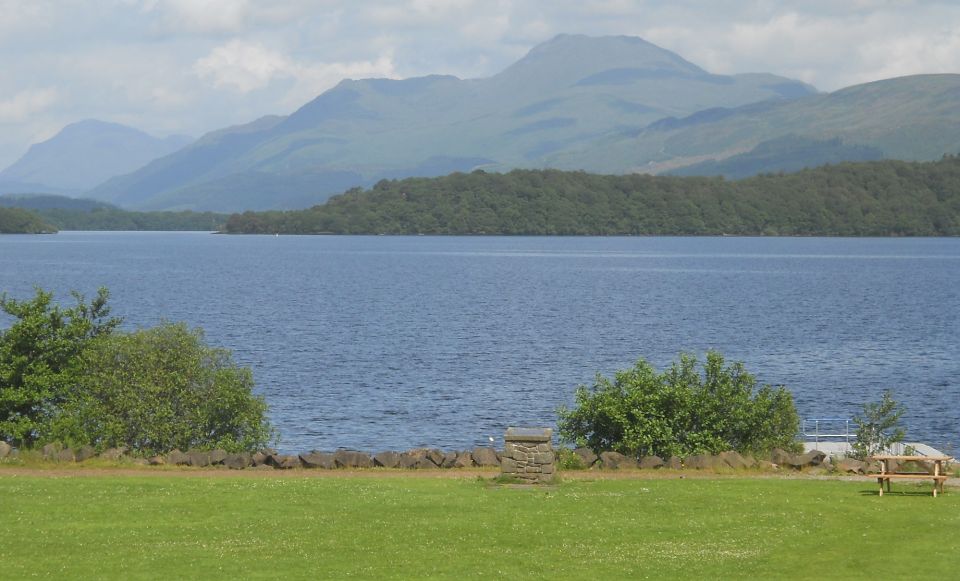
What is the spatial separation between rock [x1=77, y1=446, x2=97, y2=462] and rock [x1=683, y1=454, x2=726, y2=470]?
1503 centimetres

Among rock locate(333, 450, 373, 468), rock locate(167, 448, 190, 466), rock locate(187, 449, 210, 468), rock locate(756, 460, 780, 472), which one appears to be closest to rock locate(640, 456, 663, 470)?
rock locate(756, 460, 780, 472)

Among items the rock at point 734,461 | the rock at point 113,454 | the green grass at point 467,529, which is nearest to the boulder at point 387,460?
the green grass at point 467,529

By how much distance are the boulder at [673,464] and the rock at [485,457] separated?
4.23 metres

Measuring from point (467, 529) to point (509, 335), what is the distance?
68.8m

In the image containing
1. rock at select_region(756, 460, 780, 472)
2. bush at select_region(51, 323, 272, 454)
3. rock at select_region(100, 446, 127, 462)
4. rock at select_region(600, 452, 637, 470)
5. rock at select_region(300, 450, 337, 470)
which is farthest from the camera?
bush at select_region(51, 323, 272, 454)

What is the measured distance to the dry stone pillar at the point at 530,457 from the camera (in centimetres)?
2678

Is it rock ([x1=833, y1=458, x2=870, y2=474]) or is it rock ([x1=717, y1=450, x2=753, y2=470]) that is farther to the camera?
rock ([x1=717, y1=450, x2=753, y2=470])

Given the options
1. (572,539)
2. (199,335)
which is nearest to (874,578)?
(572,539)

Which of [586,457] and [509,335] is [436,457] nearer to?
[586,457]

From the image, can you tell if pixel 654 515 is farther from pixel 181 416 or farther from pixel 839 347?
pixel 839 347

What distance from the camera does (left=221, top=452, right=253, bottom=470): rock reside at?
1201 inches

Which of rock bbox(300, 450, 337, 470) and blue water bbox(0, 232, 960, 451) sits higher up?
rock bbox(300, 450, 337, 470)

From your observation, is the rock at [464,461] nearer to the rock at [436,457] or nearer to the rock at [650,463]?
the rock at [436,457]

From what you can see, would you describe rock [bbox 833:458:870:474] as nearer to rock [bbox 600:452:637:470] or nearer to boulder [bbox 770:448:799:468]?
boulder [bbox 770:448:799:468]
